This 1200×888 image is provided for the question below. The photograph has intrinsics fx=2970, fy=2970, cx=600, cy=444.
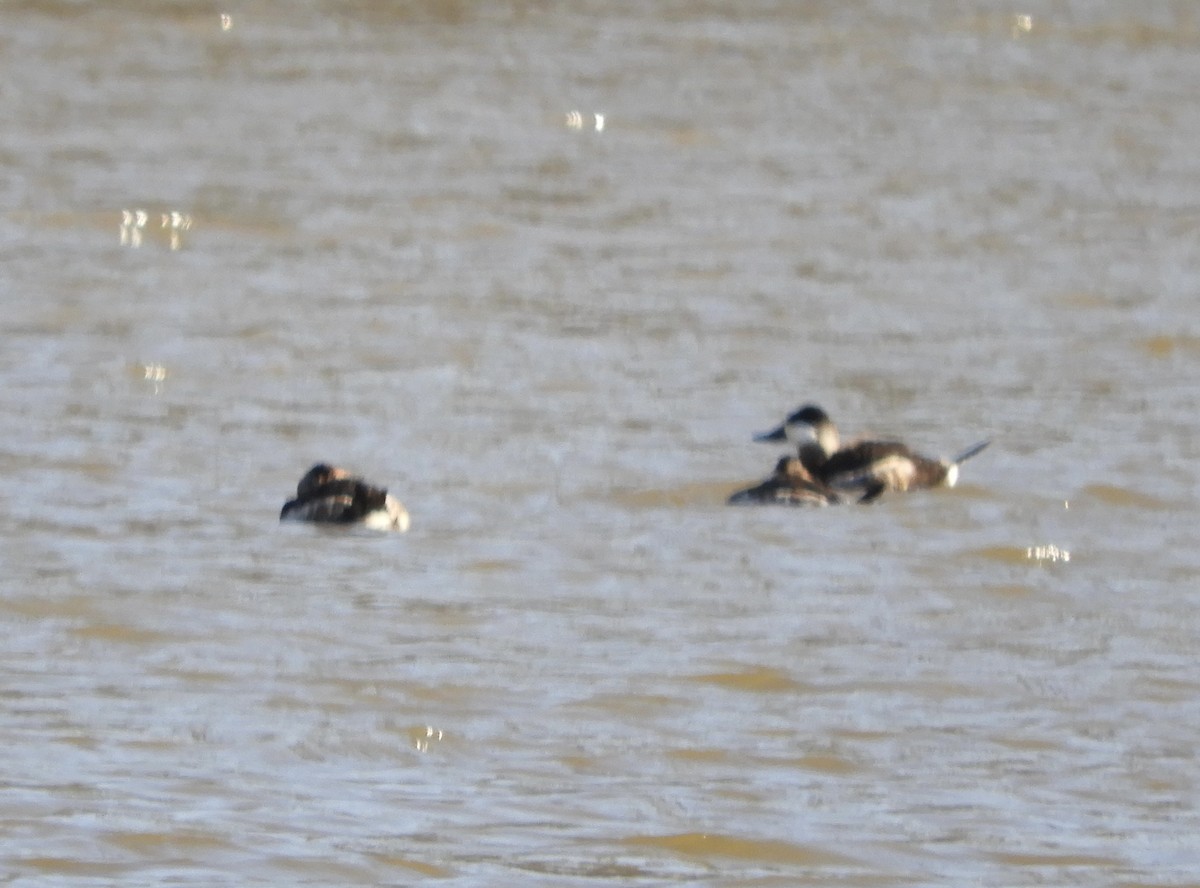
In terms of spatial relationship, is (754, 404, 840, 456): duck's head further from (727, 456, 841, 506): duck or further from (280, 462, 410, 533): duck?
(280, 462, 410, 533): duck

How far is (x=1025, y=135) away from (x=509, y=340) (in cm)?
681

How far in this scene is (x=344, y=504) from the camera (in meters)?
9.58

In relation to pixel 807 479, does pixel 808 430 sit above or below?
above

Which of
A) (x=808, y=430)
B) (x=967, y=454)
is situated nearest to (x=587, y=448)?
(x=808, y=430)

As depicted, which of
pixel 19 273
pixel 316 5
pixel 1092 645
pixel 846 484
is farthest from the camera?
pixel 316 5

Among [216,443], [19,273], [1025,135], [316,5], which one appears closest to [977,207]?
[1025,135]

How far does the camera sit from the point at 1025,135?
61.9ft

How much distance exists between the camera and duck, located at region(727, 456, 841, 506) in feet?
34.0

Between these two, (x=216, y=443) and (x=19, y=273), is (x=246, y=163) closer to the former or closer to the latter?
(x=19, y=273)

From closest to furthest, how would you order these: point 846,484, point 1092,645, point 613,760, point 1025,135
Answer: point 613,760 → point 1092,645 → point 846,484 → point 1025,135

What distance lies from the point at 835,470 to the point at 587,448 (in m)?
0.97

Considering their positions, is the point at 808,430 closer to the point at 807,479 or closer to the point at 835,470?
the point at 835,470

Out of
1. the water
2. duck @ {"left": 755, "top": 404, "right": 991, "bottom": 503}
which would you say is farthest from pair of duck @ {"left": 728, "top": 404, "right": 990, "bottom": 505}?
the water

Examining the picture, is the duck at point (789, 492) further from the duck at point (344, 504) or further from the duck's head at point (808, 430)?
the duck at point (344, 504)
